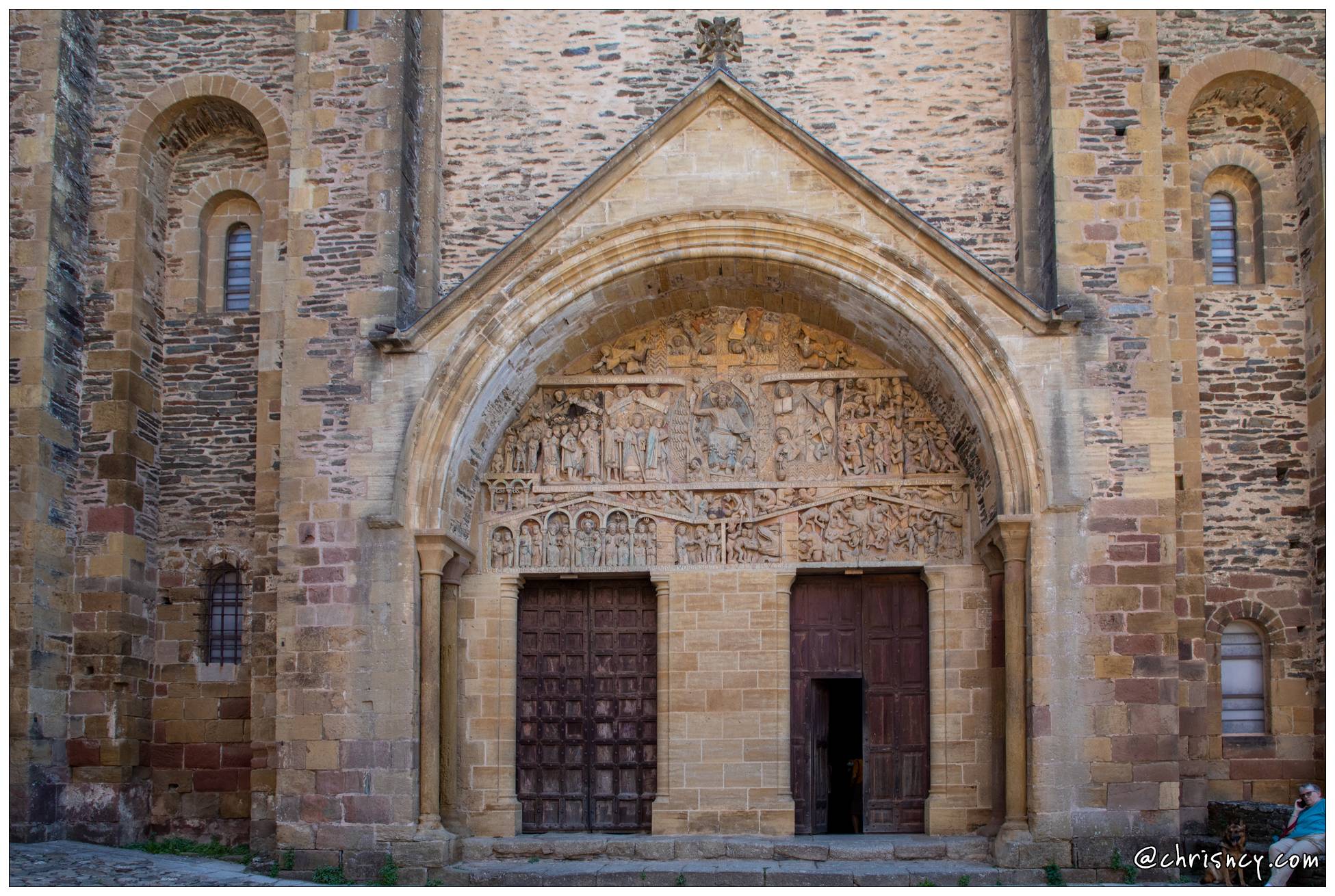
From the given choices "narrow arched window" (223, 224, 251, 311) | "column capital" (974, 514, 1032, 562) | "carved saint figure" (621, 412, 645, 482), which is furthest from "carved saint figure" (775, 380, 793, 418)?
"narrow arched window" (223, 224, 251, 311)

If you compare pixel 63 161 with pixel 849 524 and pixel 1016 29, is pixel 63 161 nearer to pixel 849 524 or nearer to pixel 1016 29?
pixel 849 524

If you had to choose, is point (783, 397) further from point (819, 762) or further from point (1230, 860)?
point (1230, 860)

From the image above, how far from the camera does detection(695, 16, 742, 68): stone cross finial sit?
14258mm

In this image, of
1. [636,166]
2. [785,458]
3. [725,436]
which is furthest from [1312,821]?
[636,166]

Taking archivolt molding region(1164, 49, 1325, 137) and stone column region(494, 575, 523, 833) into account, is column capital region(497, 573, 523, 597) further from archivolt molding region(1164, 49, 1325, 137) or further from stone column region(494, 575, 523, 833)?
archivolt molding region(1164, 49, 1325, 137)

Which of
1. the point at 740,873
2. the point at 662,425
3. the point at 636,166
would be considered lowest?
the point at 740,873

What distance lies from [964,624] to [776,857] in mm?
2766

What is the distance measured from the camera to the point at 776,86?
606 inches

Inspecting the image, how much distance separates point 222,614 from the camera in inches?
605

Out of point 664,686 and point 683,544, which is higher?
point 683,544

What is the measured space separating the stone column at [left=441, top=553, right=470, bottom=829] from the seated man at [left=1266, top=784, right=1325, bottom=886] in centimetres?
688

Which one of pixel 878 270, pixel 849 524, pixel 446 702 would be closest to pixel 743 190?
pixel 878 270

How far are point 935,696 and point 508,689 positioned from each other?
399cm

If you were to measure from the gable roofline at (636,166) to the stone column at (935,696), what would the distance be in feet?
9.16
